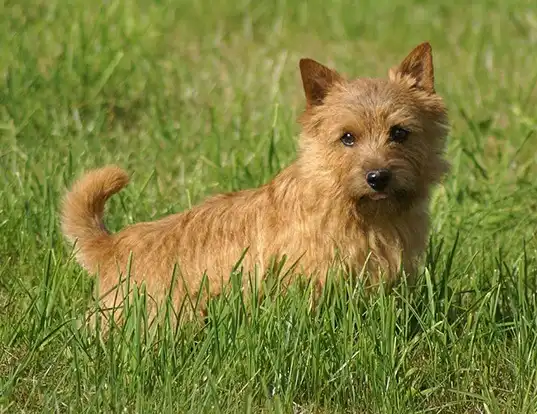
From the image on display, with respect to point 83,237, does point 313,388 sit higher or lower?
lower

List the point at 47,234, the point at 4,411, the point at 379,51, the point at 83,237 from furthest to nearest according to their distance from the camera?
the point at 379,51 → the point at 47,234 → the point at 83,237 → the point at 4,411

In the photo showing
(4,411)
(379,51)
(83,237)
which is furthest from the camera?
(379,51)

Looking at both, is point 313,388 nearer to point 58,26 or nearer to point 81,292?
point 81,292

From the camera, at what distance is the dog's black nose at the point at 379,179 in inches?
192

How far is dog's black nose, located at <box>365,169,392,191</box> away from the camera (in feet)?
16.0

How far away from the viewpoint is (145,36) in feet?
28.8

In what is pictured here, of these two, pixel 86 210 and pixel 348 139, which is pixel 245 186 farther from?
pixel 348 139

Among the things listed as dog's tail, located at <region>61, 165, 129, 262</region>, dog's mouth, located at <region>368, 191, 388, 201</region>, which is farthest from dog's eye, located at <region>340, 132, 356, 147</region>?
dog's tail, located at <region>61, 165, 129, 262</region>

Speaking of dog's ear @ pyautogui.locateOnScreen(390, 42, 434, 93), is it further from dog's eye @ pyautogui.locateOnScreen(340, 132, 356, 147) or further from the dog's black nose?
the dog's black nose

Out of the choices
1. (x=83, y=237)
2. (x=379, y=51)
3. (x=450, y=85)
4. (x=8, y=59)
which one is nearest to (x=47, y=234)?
(x=83, y=237)

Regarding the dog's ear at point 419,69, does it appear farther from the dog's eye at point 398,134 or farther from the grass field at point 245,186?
the grass field at point 245,186

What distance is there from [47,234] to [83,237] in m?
0.42

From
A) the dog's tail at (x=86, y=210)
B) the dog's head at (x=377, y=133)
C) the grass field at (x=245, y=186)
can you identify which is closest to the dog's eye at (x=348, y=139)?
the dog's head at (x=377, y=133)

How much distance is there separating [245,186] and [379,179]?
75.6 inches
